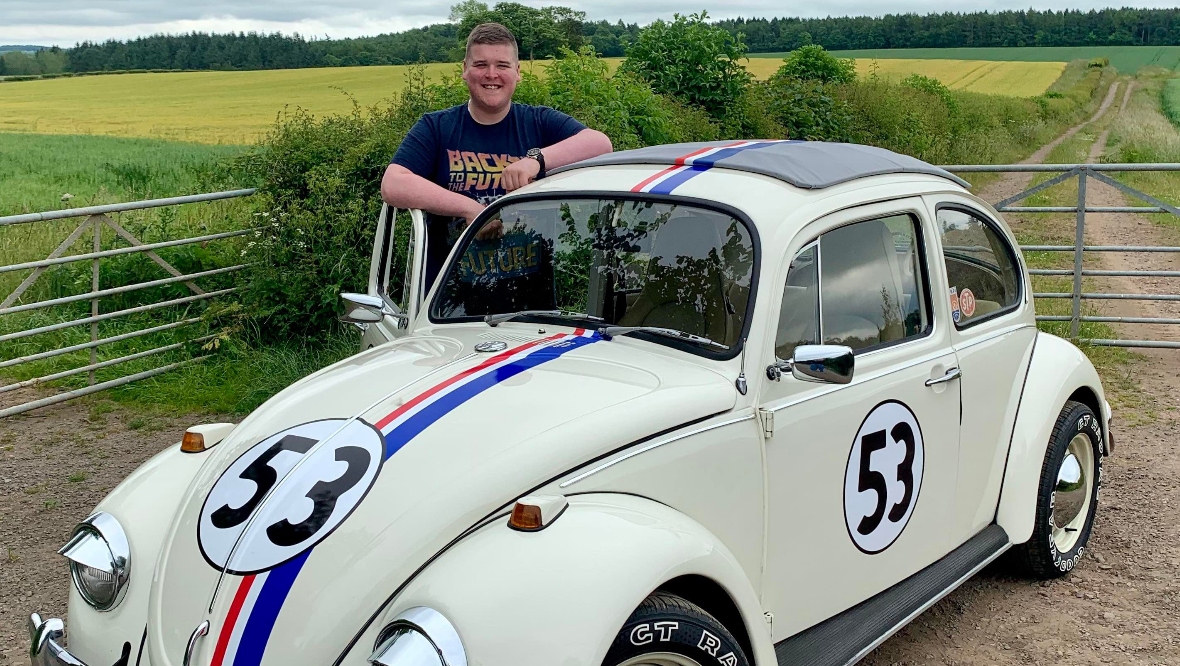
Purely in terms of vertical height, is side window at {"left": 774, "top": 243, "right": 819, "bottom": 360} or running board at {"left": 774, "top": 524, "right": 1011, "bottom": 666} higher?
side window at {"left": 774, "top": 243, "right": 819, "bottom": 360}

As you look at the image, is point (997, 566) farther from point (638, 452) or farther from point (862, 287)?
point (638, 452)

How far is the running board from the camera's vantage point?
10.9ft

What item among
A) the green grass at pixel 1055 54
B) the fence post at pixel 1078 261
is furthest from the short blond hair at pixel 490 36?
the green grass at pixel 1055 54

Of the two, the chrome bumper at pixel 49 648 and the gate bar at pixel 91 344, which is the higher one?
the chrome bumper at pixel 49 648

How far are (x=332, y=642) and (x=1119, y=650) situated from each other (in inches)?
129

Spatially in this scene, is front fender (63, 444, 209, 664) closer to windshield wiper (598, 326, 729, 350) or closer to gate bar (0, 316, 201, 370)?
windshield wiper (598, 326, 729, 350)

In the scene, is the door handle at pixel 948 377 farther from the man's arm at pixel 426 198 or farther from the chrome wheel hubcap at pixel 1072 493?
the man's arm at pixel 426 198

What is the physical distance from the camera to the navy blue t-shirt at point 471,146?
4.90 metres

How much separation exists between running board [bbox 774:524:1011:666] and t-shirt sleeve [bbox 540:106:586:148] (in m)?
2.64

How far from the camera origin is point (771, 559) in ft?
10.7

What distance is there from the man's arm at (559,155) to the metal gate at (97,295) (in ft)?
15.4

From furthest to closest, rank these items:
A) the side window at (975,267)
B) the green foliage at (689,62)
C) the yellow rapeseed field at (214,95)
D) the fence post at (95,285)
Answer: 1. the yellow rapeseed field at (214,95)
2. the green foliage at (689,62)
3. the fence post at (95,285)
4. the side window at (975,267)

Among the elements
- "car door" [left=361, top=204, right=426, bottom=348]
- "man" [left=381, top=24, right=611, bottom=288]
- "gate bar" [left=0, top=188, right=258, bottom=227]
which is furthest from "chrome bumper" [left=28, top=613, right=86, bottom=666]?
"gate bar" [left=0, top=188, right=258, bottom=227]

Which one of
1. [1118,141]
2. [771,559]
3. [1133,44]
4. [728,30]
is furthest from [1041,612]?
[1133,44]
